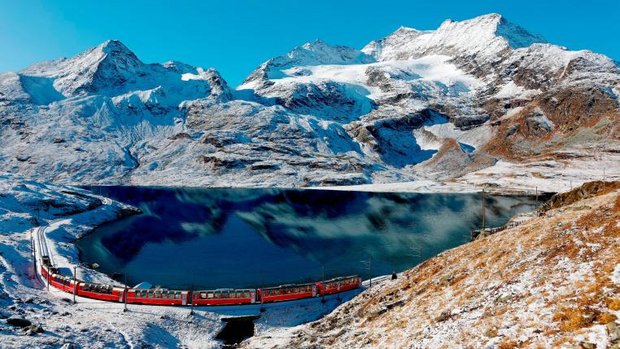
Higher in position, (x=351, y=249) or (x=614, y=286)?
(x=351, y=249)

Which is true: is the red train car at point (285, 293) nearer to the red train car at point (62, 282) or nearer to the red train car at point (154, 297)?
the red train car at point (154, 297)

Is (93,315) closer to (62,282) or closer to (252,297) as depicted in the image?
(62,282)

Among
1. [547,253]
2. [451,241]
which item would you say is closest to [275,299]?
[547,253]

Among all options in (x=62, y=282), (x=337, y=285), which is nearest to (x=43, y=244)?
(x=62, y=282)

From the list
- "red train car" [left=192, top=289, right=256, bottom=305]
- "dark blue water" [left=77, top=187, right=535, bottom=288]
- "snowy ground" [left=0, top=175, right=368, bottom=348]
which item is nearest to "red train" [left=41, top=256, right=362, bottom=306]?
"red train car" [left=192, top=289, right=256, bottom=305]

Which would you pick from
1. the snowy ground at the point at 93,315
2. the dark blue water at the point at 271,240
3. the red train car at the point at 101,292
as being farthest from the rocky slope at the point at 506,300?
the dark blue water at the point at 271,240

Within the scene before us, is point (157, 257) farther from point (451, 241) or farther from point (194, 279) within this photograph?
point (451, 241)
